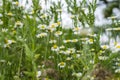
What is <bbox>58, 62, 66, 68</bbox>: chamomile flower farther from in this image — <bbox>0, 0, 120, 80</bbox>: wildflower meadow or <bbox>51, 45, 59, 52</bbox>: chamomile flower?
<bbox>51, 45, 59, 52</bbox>: chamomile flower

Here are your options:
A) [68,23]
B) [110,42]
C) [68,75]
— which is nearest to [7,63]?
[68,75]

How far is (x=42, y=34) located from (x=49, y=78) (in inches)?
34.7

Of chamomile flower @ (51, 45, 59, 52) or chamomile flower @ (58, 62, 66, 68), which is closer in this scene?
chamomile flower @ (58, 62, 66, 68)

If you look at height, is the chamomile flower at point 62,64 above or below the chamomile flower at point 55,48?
below

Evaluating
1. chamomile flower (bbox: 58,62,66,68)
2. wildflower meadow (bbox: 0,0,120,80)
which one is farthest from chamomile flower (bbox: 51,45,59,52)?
chamomile flower (bbox: 58,62,66,68)

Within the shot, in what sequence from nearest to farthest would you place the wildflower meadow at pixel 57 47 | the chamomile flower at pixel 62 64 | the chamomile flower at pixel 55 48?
1. the wildflower meadow at pixel 57 47
2. the chamomile flower at pixel 62 64
3. the chamomile flower at pixel 55 48

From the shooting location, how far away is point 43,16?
2.56 meters

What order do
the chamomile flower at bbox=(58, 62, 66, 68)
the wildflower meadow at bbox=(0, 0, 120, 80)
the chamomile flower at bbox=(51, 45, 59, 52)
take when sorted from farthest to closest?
the chamomile flower at bbox=(51, 45, 59, 52), the chamomile flower at bbox=(58, 62, 66, 68), the wildflower meadow at bbox=(0, 0, 120, 80)

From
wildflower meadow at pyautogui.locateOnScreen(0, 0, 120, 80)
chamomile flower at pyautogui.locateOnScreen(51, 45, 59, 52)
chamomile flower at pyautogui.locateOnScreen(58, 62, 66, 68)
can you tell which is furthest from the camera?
chamomile flower at pyautogui.locateOnScreen(51, 45, 59, 52)

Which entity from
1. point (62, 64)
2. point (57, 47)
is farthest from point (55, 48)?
point (62, 64)

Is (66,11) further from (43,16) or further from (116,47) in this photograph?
(116,47)

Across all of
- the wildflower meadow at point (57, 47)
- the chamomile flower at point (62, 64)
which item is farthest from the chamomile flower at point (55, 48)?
the chamomile flower at point (62, 64)

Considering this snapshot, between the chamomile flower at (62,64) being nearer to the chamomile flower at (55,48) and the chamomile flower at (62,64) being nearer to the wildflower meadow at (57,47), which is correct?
the wildflower meadow at (57,47)

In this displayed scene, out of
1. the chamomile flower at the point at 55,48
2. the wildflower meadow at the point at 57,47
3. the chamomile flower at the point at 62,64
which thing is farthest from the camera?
the chamomile flower at the point at 55,48
